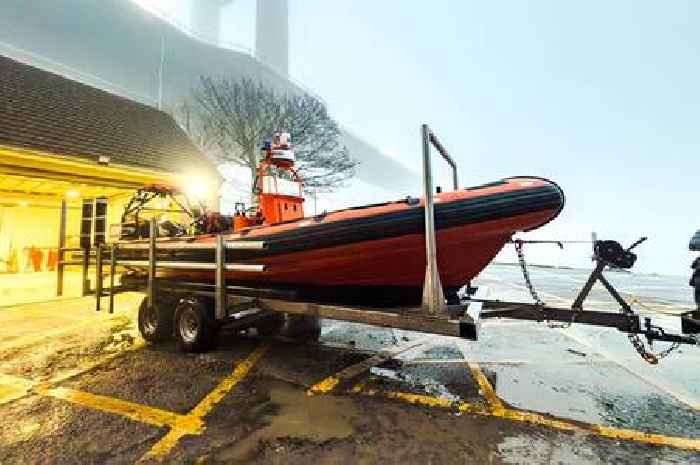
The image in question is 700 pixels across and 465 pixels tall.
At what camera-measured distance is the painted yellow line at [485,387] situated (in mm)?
3340

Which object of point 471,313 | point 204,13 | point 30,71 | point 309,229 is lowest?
point 471,313

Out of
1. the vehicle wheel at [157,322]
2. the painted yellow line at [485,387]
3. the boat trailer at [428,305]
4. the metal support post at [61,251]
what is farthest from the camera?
the metal support post at [61,251]

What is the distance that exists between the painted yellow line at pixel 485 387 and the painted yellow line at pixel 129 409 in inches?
101

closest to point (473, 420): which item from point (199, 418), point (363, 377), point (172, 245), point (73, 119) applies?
point (363, 377)

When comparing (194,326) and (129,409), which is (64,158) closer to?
(194,326)

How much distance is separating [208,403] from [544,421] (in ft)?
9.57

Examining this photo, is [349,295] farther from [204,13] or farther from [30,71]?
[204,13]

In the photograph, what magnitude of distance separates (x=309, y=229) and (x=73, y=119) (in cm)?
1193

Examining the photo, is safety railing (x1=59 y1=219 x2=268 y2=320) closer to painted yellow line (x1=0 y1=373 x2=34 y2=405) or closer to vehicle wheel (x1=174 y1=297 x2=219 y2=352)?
vehicle wheel (x1=174 y1=297 x2=219 y2=352)

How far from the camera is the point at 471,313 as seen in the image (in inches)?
142

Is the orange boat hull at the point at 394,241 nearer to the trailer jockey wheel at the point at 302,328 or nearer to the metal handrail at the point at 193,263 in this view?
the metal handrail at the point at 193,263

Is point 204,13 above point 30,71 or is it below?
above

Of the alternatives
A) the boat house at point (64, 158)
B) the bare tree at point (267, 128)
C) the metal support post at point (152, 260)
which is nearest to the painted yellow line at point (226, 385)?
the metal support post at point (152, 260)

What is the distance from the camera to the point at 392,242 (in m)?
3.53
